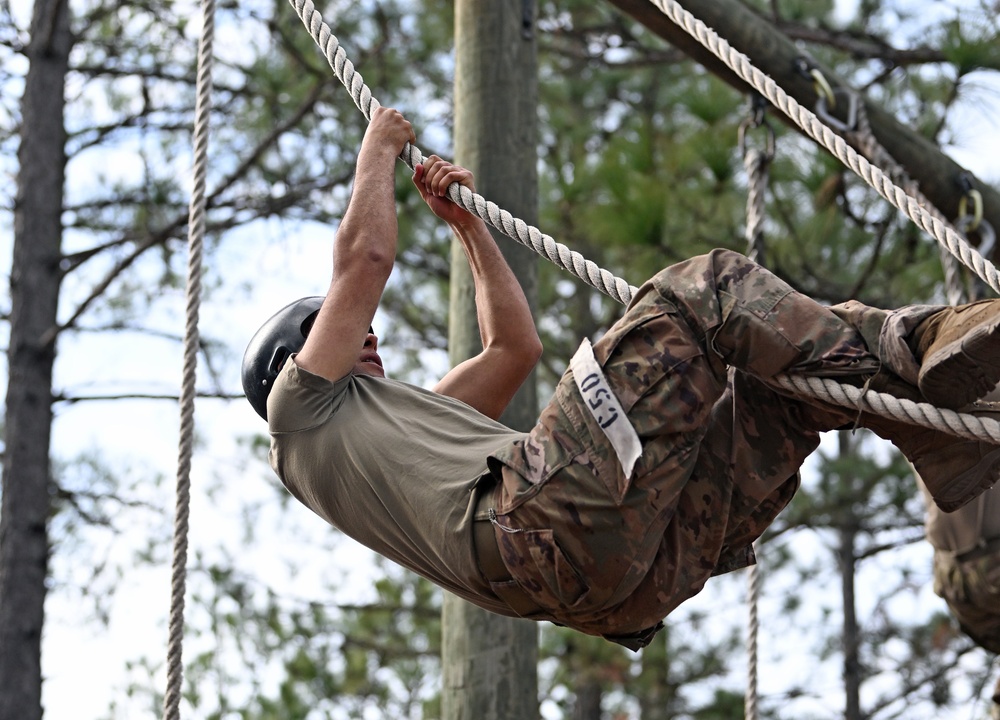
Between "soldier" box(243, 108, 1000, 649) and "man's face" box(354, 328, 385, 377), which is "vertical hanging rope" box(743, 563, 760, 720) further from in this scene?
"man's face" box(354, 328, 385, 377)

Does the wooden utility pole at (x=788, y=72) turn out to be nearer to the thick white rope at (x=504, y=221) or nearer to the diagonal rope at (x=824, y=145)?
the diagonal rope at (x=824, y=145)

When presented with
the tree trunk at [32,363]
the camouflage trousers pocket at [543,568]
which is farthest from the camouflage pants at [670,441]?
the tree trunk at [32,363]

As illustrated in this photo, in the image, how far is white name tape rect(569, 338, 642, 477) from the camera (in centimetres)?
250

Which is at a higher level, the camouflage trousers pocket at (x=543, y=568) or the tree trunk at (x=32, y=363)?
the tree trunk at (x=32, y=363)

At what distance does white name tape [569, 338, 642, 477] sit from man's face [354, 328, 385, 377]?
0.68 metres

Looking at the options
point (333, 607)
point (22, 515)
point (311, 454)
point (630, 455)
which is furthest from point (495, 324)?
point (333, 607)

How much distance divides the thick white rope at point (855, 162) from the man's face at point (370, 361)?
3.82 feet

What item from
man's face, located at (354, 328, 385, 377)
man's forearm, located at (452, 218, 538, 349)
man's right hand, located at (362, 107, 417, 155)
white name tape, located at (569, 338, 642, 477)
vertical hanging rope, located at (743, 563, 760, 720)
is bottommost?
vertical hanging rope, located at (743, 563, 760, 720)

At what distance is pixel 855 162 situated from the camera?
10.5 feet

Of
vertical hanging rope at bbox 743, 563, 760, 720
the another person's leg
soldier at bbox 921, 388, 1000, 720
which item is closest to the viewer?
the another person's leg

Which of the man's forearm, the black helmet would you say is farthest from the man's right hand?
the black helmet

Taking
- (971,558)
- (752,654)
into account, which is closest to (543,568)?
(752,654)

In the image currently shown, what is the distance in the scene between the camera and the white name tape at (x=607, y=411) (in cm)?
250

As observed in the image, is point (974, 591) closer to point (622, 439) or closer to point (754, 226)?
point (754, 226)
